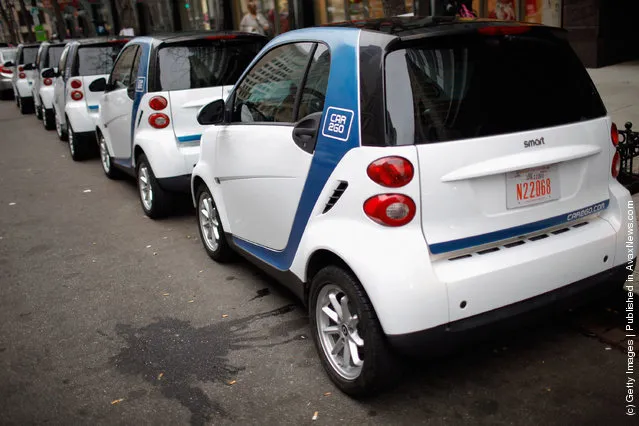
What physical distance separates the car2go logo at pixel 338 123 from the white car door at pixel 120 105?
4287mm

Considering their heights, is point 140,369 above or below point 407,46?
below

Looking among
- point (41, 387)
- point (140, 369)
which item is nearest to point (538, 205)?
point (140, 369)

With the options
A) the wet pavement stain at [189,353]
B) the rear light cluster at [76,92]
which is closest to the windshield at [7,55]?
the rear light cluster at [76,92]

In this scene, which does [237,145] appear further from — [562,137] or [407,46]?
[562,137]

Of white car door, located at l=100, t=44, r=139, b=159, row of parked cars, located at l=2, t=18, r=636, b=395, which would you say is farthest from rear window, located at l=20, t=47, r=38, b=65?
row of parked cars, located at l=2, t=18, r=636, b=395

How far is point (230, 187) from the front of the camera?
15.3 feet

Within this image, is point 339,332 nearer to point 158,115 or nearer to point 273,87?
point 273,87

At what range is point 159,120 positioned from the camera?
660 centimetres

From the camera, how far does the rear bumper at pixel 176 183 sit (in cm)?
659

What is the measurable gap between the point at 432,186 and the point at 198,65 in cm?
435

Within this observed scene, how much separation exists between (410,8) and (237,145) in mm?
11564

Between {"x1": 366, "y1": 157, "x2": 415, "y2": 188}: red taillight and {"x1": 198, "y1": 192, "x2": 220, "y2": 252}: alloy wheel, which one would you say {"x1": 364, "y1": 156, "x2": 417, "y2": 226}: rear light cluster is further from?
{"x1": 198, "y1": 192, "x2": 220, "y2": 252}: alloy wheel

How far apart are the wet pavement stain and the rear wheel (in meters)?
2.53

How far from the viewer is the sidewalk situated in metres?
8.48
